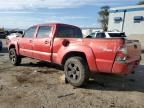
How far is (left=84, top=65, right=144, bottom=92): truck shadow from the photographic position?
770cm

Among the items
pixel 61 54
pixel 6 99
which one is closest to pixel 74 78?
pixel 61 54

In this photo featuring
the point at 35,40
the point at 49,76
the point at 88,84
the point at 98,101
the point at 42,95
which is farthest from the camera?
the point at 35,40

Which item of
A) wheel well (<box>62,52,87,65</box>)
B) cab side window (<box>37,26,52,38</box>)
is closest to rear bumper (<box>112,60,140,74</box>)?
wheel well (<box>62,52,87,65</box>)

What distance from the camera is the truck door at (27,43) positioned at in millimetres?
10180

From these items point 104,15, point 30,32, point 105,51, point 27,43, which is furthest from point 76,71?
point 104,15

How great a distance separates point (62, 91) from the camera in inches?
282

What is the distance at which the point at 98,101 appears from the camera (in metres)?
6.34

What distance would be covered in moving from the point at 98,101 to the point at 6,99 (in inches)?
87.3

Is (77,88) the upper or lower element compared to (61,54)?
lower

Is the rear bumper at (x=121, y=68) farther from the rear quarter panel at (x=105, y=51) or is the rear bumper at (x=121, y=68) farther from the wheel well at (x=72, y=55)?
the wheel well at (x=72, y=55)

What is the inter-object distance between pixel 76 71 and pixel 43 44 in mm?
2041

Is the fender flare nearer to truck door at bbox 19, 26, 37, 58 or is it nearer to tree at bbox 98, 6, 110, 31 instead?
truck door at bbox 19, 26, 37, 58

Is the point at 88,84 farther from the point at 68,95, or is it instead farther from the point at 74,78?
the point at 68,95

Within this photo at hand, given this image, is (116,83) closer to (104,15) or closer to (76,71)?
(76,71)
